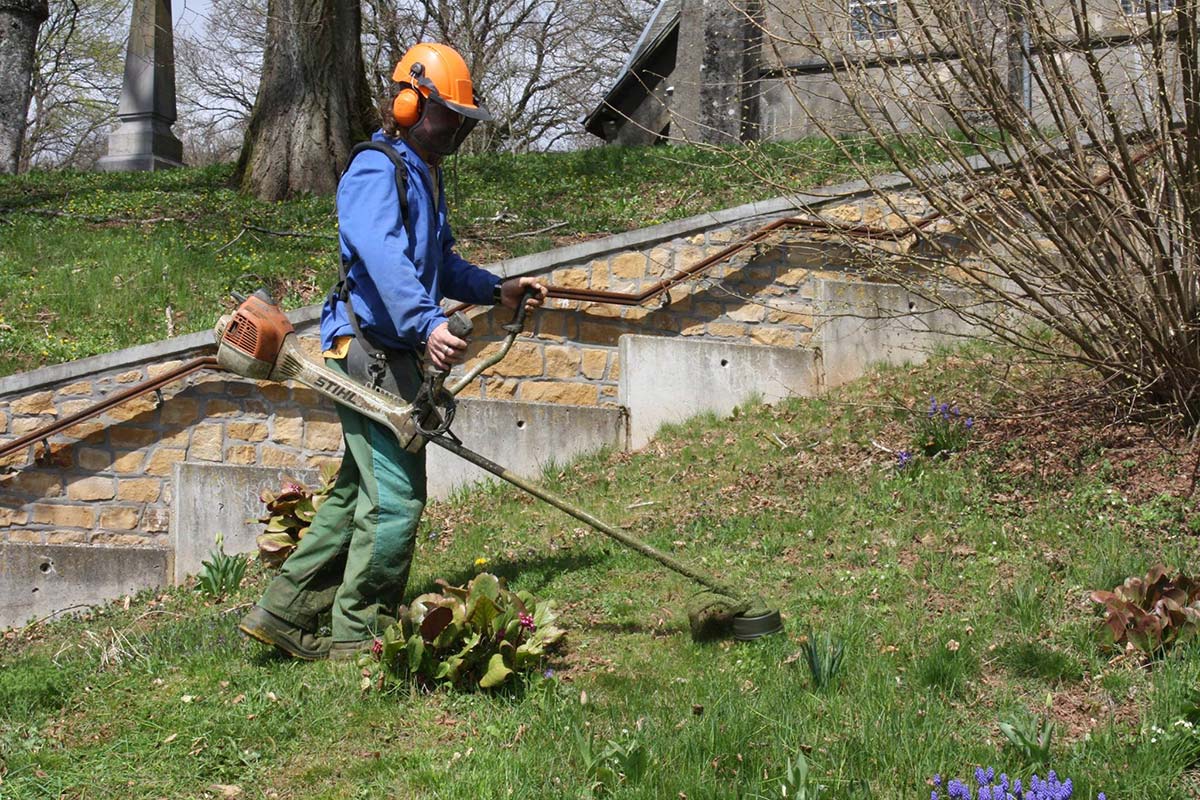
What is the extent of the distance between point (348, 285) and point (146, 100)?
45.1ft

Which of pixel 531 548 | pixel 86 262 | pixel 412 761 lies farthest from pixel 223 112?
pixel 412 761

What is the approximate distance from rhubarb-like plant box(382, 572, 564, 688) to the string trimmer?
1.86 ft

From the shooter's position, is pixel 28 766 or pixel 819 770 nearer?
pixel 819 770

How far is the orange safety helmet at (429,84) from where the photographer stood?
447cm

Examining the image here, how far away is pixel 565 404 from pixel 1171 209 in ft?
13.3

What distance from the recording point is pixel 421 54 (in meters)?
4.52

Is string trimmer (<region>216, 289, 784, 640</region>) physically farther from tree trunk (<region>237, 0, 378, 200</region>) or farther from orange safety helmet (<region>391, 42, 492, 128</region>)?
tree trunk (<region>237, 0, 378, 200</region>)

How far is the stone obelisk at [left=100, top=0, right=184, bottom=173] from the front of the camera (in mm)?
16578

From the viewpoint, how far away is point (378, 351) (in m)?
4.52

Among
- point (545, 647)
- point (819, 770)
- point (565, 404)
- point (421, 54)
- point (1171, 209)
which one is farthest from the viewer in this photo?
point (565, 404)

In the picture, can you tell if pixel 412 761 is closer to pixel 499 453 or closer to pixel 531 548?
pixel 531 548

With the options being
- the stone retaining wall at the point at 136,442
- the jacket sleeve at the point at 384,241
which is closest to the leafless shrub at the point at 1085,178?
the jacket sleeve at the point at 384,241

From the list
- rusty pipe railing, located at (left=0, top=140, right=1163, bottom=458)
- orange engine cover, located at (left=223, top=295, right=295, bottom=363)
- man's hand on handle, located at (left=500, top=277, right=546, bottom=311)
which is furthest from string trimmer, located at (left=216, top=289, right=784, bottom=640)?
rusty pipe railing, located at (left=0, top=140, right=1163, bottom=458)

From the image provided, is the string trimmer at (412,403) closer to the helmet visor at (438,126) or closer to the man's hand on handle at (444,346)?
the man's hand on handle at (444,346)
